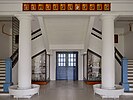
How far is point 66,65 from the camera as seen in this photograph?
44.7ft

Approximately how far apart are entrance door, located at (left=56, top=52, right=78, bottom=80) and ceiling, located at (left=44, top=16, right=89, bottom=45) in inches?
106

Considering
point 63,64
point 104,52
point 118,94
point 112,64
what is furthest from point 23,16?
point 63,64

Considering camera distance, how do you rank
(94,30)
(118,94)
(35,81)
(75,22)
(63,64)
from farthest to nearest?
(63,64) → (35,81) → (94,30) → (75,22) → (118,94)

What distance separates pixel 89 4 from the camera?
23.3 ft

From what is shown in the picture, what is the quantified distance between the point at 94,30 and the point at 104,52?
116 inches

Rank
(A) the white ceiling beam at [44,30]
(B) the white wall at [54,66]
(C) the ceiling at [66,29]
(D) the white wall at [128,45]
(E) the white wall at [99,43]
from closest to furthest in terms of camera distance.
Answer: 1. (A) the white ceiling beam at [44,30]
2. (C) the ceiling at [66,29]
3. (E) the white wall at [99,43]
4. (D) the white wall at [128,45]
5. (B) the white wall at [54,66]

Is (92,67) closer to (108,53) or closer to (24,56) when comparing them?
(108,53)

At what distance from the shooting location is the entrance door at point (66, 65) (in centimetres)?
1352

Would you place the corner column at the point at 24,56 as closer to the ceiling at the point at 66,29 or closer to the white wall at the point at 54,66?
the ceiling at the point at 66,29

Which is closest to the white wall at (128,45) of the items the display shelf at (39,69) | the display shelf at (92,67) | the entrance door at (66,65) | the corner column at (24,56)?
the display shelf at (92,67)

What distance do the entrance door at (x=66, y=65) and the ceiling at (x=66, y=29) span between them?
2691mm

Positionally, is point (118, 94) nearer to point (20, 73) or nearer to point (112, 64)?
point (112, 64)

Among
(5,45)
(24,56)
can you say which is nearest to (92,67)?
(24,56)

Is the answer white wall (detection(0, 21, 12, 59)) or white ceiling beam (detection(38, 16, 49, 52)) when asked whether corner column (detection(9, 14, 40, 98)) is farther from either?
white wall (detection(0, 21, 12, 59))
